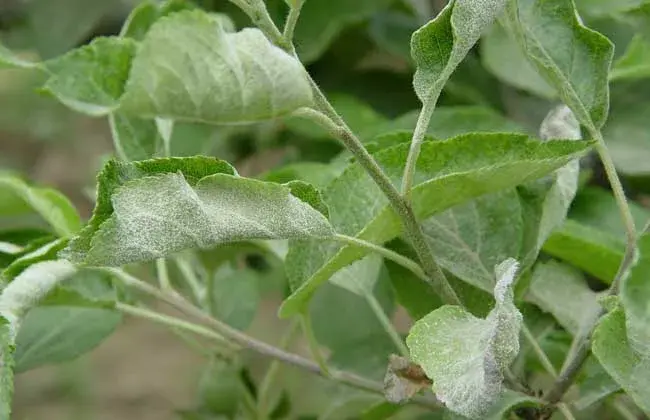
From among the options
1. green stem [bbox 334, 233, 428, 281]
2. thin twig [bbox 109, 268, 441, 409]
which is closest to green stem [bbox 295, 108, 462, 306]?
green stem [bbox 334, 233, 428, 281]

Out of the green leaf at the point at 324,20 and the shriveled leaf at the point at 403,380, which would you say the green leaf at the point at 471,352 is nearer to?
the shriveled leaf at the point at 403,380

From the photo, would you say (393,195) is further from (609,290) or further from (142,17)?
(142,17)

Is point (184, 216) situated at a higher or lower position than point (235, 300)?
higher

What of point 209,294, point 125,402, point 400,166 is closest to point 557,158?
point 400,166

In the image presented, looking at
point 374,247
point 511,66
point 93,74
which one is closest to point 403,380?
point 374,247

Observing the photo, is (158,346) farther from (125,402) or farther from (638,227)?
(638,227)

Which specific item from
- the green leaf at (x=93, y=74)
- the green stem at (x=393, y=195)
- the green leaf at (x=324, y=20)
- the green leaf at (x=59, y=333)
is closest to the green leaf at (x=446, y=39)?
the green stem at (x=393, y=195)

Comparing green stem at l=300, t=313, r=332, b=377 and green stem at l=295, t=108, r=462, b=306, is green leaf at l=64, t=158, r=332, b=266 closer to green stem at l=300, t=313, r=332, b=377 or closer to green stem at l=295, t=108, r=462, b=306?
green stem at l=295, t=108, r=462, b=306
